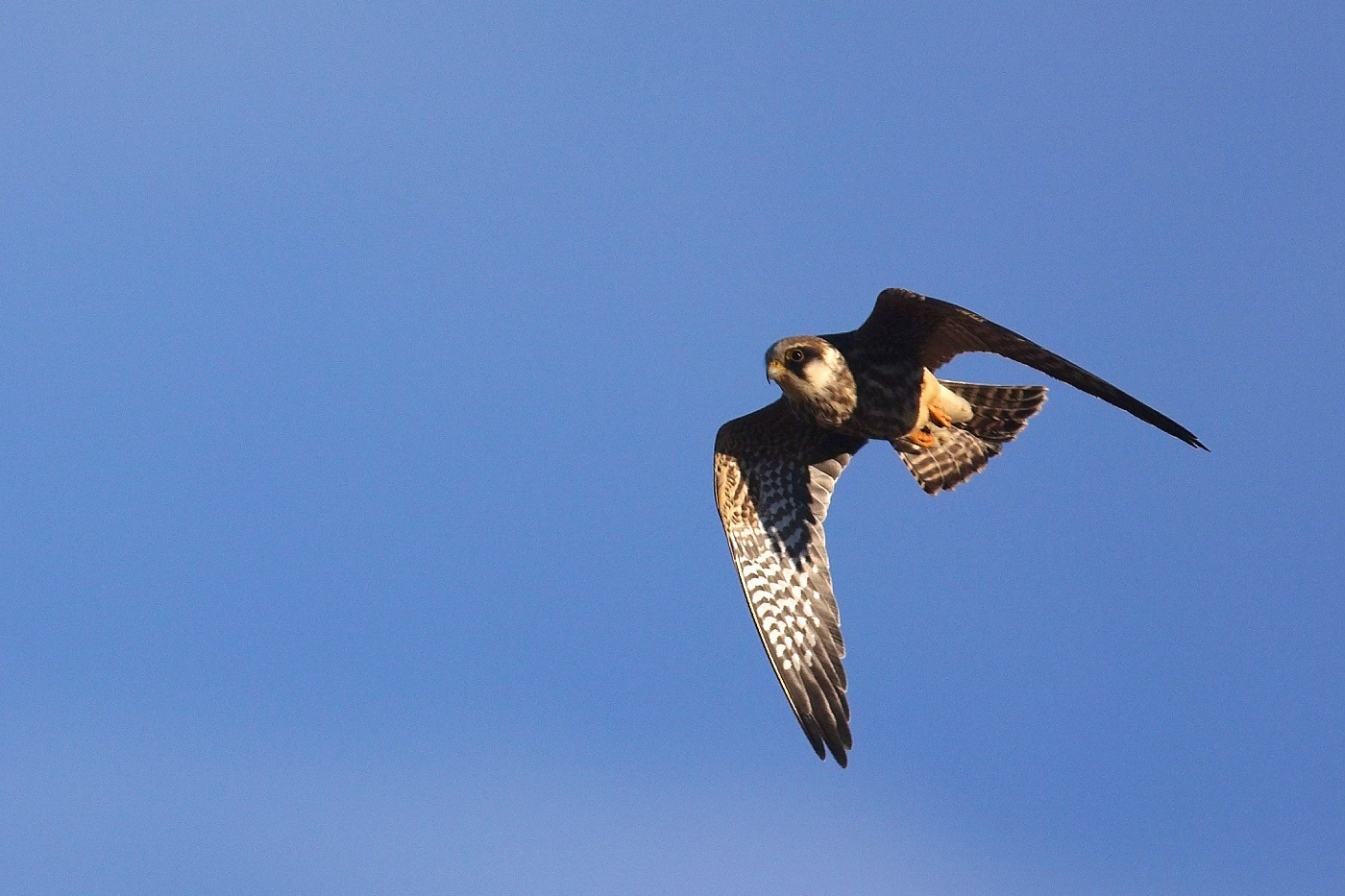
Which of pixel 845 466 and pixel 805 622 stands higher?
pixel 845 466

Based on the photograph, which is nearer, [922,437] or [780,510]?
[922,437]

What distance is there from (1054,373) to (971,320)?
2.75 feet

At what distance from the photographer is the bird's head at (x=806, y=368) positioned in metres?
10.1

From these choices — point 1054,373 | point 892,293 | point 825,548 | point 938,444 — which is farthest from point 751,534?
point 1054,373

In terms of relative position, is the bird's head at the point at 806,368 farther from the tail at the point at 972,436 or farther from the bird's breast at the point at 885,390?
the tail at the point at 972,436

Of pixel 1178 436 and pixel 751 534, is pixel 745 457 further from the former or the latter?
pixel 1178 436

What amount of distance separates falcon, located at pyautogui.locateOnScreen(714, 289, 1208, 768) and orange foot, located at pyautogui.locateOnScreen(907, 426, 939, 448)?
1cm

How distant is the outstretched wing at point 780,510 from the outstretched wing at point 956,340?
115cm

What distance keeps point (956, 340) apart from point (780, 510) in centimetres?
201

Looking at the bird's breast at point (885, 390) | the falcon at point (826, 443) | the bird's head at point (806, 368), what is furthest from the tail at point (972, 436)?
the bird's head at point (806, 368)

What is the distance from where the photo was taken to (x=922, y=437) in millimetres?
10812

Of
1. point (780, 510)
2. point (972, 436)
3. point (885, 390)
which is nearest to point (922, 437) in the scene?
point (972, 436)

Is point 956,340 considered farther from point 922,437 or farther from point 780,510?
point 780,510

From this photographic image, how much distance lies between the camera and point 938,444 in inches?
433
